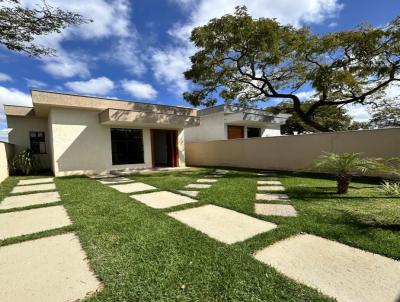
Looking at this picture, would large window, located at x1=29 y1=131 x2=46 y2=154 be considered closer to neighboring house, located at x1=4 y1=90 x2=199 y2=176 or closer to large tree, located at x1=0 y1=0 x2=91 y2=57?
neighboring house, located at x1=4 y1=90 x2=199 y2=176

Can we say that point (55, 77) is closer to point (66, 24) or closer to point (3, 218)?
point (66, 24)

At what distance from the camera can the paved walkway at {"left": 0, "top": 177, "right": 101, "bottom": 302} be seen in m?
1.65

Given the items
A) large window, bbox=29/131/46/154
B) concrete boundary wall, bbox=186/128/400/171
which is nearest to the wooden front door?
concrete boundary wall, bbox=186/128/400/171

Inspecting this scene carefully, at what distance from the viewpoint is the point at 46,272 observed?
75.9 inches

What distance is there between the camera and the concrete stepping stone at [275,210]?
137 inches

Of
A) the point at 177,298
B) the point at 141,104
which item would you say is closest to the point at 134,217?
the point at 177,298

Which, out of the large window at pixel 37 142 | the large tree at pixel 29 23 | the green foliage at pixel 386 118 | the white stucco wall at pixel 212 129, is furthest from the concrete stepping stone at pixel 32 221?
the green foliage at pixel 386 118

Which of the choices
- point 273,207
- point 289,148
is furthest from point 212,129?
point 273,207

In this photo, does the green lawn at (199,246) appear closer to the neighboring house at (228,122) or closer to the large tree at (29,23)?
the large tree at (29,23)

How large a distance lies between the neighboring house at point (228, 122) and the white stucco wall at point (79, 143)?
7447mm

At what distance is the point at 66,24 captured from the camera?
18.4ft

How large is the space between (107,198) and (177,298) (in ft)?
12.1

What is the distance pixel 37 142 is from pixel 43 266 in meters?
12.6

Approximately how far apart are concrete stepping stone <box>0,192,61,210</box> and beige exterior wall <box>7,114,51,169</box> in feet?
25.8
